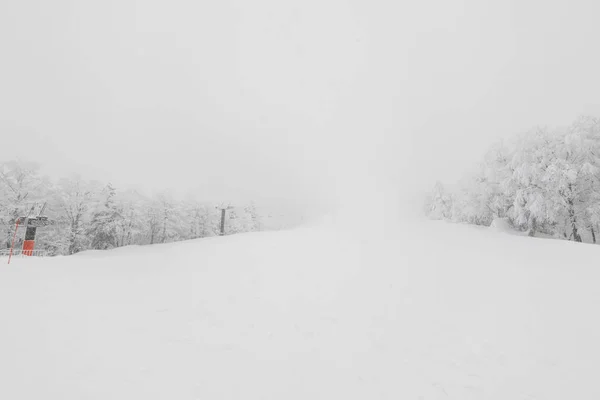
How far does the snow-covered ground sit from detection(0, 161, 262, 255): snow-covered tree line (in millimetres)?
29520

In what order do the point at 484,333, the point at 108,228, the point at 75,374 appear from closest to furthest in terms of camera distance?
the point at 75,374 < the point at 484,333 < the point at 108,228

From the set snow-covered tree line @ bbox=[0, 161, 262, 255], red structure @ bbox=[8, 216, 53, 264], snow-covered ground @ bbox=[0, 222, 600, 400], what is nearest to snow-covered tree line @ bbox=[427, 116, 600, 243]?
snow-covered ground @ bbox=[0, 222, 600, 400]

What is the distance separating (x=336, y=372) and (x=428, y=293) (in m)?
4.80

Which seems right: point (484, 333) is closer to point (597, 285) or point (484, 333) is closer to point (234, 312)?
point (597, 285)

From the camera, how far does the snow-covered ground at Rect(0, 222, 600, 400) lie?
4.44m

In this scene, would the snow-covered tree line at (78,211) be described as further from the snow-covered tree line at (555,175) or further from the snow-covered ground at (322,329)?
the snow-covered tree line at (555,175)

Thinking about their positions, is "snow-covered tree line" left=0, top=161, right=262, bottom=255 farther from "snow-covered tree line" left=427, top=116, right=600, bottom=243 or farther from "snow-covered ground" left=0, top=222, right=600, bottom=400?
"snow-covered tree line" left=427, top=116, right=600, bottom=243

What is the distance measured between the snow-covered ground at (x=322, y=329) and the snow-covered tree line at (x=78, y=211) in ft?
96.8

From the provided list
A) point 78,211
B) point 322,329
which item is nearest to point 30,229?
point 78,211

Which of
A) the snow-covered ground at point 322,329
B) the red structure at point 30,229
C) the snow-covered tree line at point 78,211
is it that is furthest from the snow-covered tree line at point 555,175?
the snow-covered tree line at point 78,211

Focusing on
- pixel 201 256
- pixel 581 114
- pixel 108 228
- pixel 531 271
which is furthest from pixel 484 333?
pixel 108 228

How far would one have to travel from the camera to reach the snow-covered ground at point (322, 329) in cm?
444

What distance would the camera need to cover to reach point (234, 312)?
309 inches

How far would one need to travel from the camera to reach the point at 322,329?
6.76 metres
